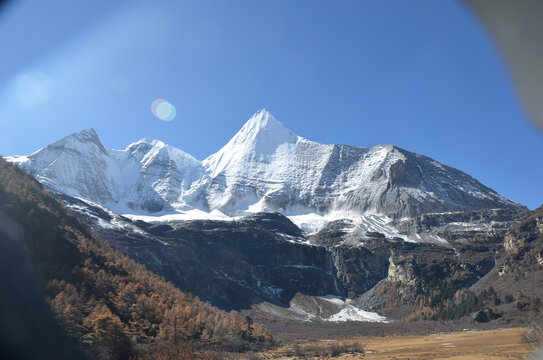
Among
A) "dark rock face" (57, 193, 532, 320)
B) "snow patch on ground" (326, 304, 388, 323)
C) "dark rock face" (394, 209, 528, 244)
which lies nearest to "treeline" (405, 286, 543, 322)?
"dark rock face" (57, 193, 532, 320)

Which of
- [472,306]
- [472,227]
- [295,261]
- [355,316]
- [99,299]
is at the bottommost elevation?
[355,316]

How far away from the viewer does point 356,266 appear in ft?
574

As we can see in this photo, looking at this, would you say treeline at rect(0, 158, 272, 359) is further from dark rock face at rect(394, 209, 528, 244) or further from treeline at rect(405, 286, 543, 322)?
dark rock face at rect(394, 209, 528, 244)

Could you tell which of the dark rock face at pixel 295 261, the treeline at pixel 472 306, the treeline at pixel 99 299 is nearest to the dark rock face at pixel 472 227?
the dark rock face at pixel 295 261

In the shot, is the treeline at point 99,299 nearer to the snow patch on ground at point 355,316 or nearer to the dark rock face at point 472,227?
the snow patch on ground at point 355,316

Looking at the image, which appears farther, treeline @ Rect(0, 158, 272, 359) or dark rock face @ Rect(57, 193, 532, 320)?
dark rock face @ Rect(57, 193, 532, 320)

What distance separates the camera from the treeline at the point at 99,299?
3038 centimetres

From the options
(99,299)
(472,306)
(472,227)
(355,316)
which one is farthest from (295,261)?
(99,299)

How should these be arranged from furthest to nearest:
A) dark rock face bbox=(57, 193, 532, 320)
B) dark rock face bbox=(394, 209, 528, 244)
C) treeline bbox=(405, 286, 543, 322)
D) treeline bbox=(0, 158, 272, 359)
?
dark rock face bbox=(394, 209, 528, 244), dark rock face bbox=(57, 193, 532, 320), treeline bbox=(405, 286, 543, 322), treeline bbox=(0, 158, 272, 359)

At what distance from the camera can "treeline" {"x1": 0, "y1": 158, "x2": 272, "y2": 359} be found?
99.7ft

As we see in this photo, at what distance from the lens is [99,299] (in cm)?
3988

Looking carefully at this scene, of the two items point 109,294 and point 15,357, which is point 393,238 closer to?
point 109,294

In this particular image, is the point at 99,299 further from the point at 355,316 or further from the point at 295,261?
the point at 295,261

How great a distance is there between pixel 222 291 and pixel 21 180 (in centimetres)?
9157
